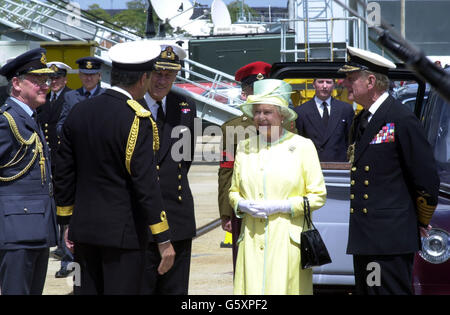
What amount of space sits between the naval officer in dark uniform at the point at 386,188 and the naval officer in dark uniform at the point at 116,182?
49.7 inches

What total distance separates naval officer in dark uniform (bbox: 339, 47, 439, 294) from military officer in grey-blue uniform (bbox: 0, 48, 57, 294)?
78.9 inches

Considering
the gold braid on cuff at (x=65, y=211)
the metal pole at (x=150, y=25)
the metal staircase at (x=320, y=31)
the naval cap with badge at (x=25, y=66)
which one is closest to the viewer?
the gold braid on cuff at (x=65, y=211)

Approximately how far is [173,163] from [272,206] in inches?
34.0

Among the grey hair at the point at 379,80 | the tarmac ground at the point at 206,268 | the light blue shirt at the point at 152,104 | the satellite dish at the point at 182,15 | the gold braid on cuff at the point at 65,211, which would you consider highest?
the satellite dish at the point at 182,15

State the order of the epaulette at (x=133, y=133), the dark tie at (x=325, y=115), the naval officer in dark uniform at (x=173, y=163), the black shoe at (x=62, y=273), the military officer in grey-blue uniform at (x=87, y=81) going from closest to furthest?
the epaulette at (x=133, y=133)
the naval officer in dark uniform at (x=173, y=163)
the black shoe at (x=62, y=273)
the dark tie at (x=325, y=115)
the military officer in grey-blue uniform at (x=87, y=81)

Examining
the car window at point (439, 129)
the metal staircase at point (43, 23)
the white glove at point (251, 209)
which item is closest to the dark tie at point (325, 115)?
the car window at point (439, 129)

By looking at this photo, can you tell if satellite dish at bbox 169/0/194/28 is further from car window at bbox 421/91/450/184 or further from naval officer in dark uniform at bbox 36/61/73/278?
car window at bbox 421/91/450/184

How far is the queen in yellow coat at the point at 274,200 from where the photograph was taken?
5.12 meters

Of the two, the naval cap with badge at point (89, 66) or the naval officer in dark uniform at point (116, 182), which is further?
the naval cap with badge at point (89, 66)

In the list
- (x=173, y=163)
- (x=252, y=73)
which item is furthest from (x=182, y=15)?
(x=173, y=163)

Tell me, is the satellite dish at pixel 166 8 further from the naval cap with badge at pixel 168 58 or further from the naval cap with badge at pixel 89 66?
the naval cap with badge at pixel 168 58
